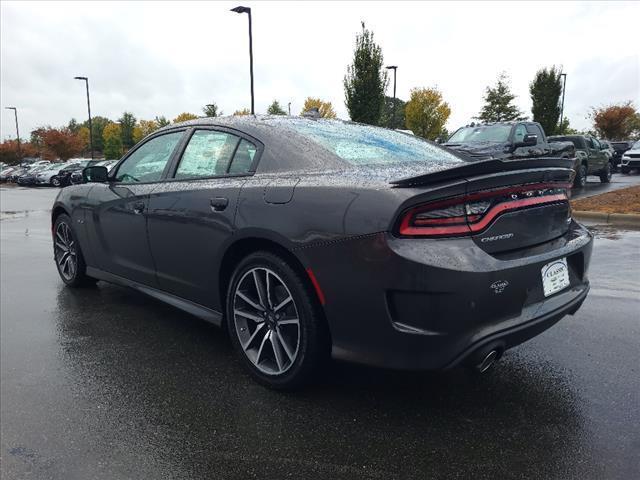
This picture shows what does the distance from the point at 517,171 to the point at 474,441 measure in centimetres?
129

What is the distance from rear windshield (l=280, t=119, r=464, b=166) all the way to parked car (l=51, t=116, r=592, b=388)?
2 cm

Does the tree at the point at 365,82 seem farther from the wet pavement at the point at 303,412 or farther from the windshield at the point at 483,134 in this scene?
the wet pavement at the point at 303,412

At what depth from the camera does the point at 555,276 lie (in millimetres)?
2662

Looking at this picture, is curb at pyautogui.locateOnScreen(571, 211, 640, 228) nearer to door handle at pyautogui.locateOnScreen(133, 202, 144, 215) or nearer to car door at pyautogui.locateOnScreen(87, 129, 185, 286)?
car door at pyautogui.locateOnScreen(87, 129, 185, 286)

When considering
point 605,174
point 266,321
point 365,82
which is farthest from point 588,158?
point 266,321

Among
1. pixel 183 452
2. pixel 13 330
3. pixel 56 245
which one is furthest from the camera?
pixel 56 245

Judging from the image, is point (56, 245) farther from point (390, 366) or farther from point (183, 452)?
point (390, 366)

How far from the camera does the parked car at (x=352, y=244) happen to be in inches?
90.7

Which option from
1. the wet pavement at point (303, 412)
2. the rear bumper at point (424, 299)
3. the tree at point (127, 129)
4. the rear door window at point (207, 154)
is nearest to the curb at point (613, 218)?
the wet pavement at point (303, 412)

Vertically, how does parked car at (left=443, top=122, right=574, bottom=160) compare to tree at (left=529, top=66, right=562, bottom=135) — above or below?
below

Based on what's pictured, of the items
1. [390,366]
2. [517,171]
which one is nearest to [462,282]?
[390,366]

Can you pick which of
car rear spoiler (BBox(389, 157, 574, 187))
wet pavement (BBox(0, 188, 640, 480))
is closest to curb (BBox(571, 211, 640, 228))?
wet pavement (BBox(0, 188, 640, 480))

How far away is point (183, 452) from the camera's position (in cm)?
241

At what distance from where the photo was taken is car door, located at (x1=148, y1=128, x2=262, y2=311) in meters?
3.14
